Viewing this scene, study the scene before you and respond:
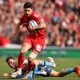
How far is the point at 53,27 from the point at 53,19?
0.52 m

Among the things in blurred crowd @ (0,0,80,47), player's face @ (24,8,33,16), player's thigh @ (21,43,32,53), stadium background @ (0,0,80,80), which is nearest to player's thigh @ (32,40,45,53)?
player's thigh @ (21,43,32,53)

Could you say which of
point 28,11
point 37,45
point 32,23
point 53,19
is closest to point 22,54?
point 37,45

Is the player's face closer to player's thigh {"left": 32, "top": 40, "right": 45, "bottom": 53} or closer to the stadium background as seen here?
player's thigh {"left": 32, "top": 40, "right": 45, "bottom": 53}

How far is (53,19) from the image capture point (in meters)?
24.8

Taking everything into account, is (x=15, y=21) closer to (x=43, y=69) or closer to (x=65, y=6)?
(x=65, y=6)

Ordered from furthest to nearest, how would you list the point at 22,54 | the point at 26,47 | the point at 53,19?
the point at 53,19
the point at 26,47
the point at 22,54

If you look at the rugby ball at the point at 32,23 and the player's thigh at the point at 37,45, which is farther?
the player's thigh at the point at 37,45

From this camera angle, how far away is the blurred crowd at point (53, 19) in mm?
24219

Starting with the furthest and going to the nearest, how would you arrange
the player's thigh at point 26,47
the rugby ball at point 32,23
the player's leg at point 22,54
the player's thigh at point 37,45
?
the player's thigh at point 37,45, the rugby ball at point 32,23, the player's thigh at point 26,47, the player's leg at point 22,54

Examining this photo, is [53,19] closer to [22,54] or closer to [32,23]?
[32,23]

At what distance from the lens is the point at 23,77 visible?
12.0 meters

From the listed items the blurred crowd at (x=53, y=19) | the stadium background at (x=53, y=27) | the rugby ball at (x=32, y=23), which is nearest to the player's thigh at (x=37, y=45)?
the rugby ball at (x=32, y=23)

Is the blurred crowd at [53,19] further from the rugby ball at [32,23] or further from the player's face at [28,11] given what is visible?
the player's face at [28,11]

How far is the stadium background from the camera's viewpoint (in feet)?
77.0
